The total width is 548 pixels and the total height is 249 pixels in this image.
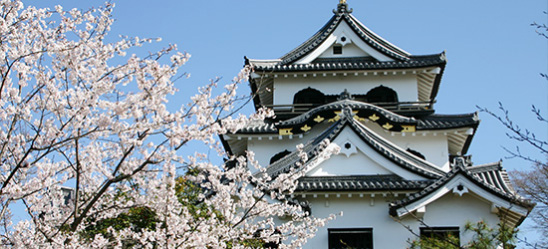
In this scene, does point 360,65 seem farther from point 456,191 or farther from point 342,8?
point 456,191

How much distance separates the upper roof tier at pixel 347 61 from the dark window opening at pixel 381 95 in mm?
466

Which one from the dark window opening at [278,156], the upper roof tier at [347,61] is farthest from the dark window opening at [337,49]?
the dark window opening at [278,156]

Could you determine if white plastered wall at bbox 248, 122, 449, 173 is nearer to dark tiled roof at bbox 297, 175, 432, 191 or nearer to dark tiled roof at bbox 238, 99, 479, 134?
dark tiled roof at bbox 238, 99, 479, 134

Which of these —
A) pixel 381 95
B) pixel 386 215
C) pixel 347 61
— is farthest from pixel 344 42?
pixel 386 215

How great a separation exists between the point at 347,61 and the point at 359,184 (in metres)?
7.05

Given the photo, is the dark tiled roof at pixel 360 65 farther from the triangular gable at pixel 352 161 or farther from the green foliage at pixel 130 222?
the green foliage at pixel 130 222

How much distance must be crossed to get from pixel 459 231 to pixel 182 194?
5832 mm

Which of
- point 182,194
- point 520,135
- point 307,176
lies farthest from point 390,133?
point 520,135

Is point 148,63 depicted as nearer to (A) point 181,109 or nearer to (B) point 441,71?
(A) point 181,109

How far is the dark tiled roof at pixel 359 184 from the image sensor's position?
12.7 metres

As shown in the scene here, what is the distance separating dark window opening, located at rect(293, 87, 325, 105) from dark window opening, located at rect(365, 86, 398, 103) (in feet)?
4.78

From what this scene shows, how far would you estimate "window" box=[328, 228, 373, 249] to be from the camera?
12.8 metres

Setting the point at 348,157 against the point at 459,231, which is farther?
the point at 348,157

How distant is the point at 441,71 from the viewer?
60.3ft
